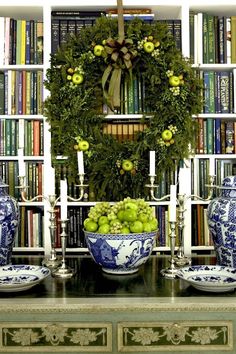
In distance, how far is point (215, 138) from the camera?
2.77m

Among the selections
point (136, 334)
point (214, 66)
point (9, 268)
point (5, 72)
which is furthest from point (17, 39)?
point (136, 334)

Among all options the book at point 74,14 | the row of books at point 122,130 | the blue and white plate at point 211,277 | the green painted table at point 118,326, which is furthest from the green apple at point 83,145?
the green painted table at point 118,326

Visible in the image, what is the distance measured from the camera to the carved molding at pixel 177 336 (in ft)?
5.91

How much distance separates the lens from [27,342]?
1804 millimetres

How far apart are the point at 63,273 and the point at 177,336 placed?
618 millimetres

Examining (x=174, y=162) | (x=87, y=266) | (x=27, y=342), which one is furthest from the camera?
(x=174, y=162)

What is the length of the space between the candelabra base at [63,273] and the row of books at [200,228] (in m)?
0.84

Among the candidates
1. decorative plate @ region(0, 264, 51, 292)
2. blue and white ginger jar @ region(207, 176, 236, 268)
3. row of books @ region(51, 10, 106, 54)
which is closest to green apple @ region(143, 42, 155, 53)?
row of books @ region(51, 10, 106, 54)

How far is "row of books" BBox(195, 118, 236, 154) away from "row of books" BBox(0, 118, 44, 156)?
896 millimetres

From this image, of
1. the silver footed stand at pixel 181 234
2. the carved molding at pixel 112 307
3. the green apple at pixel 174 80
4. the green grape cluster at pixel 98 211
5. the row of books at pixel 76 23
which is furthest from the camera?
the row of books at pixel 76 23

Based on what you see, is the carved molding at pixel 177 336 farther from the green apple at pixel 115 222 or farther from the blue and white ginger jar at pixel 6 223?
the blue and white ginger jar at pixel 6 223

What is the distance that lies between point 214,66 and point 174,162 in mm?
585

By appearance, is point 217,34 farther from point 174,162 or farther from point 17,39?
point 17,39

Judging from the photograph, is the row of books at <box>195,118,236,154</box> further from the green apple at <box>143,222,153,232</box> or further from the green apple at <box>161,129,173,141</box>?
the green apple at <box>143,222,153,232</box>
